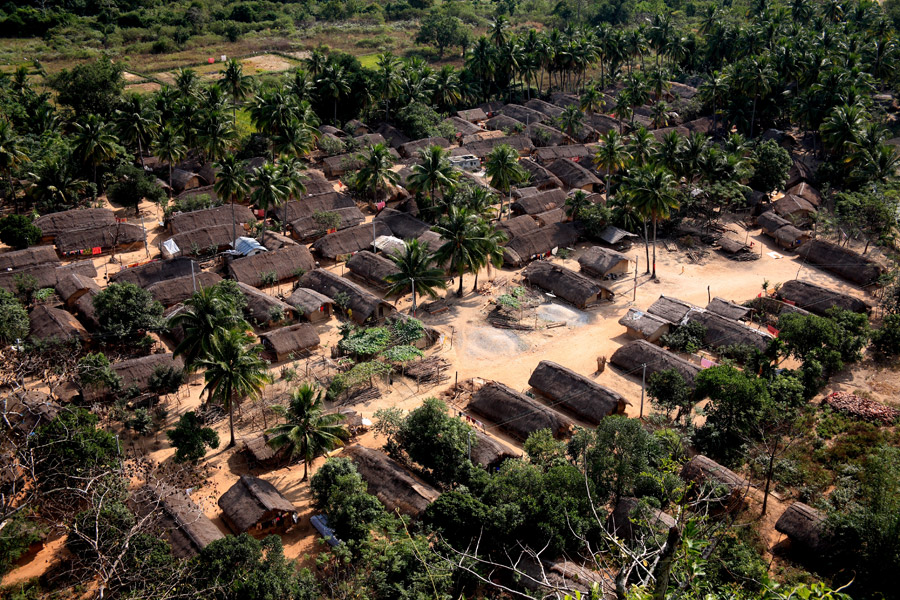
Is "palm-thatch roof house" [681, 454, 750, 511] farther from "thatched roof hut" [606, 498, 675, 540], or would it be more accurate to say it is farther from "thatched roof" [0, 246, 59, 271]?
"thatched roof" [0, 246, 59, 271]

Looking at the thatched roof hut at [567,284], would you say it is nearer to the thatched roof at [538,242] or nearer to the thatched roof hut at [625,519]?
the thatched roof at [538,242]

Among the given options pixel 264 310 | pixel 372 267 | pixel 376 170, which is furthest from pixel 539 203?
pixel 264 310

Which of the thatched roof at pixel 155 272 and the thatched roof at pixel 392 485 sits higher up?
the thatched roof at pixel 155 272

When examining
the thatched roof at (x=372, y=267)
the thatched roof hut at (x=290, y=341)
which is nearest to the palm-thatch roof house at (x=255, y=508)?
the thatched roof hut at (x=290, y=341)

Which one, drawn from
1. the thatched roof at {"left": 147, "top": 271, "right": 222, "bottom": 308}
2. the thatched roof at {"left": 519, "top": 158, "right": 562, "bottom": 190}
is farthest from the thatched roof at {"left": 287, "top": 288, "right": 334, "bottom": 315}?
the thatched roof at {"left": 519, "top": 158, "right": 562, "bottom": 190}

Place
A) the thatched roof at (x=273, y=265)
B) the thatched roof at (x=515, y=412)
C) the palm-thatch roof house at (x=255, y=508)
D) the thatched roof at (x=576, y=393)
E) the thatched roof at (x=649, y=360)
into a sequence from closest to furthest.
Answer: the palm-thatch roof house at (x=255, y=508) → the thatched roof at (x=515, y=412) → the thatched roof at (x=576, y=393) → the thatched roof at (x=649, y=360) → the thatched roof at (x=273, y=265)

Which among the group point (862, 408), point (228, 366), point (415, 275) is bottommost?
point (862, 408)

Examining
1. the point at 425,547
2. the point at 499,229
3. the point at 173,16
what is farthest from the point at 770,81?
the point at 173,16

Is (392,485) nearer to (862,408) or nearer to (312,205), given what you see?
(862,408)
